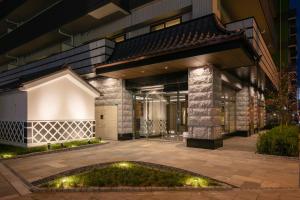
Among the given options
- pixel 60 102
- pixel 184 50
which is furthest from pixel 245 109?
pixel 60 102

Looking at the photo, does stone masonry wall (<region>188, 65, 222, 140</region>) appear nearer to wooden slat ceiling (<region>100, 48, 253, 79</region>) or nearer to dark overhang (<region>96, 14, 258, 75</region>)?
wooden slat ceiling (<region>100, 48, 253, 79</region>)

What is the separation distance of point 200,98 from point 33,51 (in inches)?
919

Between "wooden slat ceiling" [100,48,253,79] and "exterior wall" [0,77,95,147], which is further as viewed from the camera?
"exterior wall" [0,77,95,147]

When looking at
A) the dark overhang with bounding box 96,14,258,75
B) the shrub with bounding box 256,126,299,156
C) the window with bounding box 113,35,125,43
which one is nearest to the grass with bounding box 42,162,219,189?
the shrub with bounding box 256,126,299,156

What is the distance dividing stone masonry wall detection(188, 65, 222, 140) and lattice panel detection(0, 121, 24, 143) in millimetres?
9117

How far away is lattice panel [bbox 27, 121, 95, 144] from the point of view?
12703 mm

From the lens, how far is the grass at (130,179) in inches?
260

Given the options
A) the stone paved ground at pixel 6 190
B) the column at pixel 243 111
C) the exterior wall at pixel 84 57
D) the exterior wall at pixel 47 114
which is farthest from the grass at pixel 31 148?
the column at pixel 243 111

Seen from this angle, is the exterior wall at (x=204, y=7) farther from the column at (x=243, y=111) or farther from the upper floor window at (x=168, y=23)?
the column at (x=243, y=111)

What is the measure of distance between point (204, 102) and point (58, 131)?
325 inches

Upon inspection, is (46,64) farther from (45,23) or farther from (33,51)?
(33,51)

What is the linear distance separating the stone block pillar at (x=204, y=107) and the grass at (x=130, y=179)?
5115 mm

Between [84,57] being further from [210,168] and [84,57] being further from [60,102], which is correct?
[210,168]

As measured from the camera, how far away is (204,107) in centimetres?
1277
